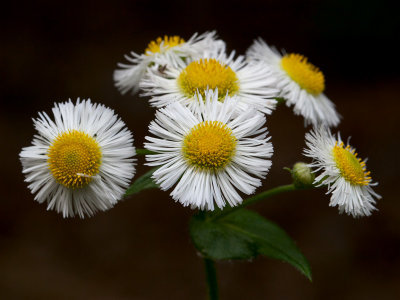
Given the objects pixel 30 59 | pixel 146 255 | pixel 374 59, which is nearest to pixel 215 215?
pixel 146 255

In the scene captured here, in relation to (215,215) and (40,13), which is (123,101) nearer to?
(40,13)

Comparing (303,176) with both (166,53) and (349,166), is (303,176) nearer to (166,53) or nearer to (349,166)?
(349,166)

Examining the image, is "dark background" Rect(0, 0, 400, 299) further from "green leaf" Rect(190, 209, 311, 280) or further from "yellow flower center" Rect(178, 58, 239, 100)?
"yellow flower center" Rect(178, 58, 239, 100)

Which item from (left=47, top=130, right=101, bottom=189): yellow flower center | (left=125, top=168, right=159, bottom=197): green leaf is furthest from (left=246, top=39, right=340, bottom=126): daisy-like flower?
(left=47, top=130, right=101, bottom=189): yellow flower center

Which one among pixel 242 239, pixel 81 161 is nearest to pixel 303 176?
pixel 242 239

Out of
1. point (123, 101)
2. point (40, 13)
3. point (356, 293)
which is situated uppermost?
point (40, 13)

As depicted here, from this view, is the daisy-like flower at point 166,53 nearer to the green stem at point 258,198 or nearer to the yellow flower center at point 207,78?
the yellow flower center at point 207,78
